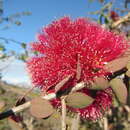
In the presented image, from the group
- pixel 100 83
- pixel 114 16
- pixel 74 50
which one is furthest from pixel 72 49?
pixel 114 16

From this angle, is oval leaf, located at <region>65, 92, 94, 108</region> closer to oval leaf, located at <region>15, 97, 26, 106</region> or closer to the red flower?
oval leaf, located at <region>15, 97, 26, 106</region>

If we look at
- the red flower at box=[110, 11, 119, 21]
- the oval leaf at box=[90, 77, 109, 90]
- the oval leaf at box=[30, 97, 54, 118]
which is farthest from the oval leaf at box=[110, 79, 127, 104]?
the red flower at box=[110, 11, 119, 21]

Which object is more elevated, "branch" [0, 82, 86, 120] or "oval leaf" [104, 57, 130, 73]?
"oval leaf" [104, 57, 130, 73]

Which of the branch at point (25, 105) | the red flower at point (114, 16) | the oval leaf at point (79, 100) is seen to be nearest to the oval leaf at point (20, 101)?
the branch at point (25, 105)

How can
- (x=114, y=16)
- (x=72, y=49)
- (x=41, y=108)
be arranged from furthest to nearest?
(x=114, y=16) → (x=72, y=49) → (x=41, y=108)

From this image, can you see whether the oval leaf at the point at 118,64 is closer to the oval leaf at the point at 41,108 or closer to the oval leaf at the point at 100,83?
the oval leaf at the point at 100,83

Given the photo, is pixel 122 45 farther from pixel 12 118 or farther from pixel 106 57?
pixel 12 118

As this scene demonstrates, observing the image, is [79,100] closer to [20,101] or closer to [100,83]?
[100,83]
